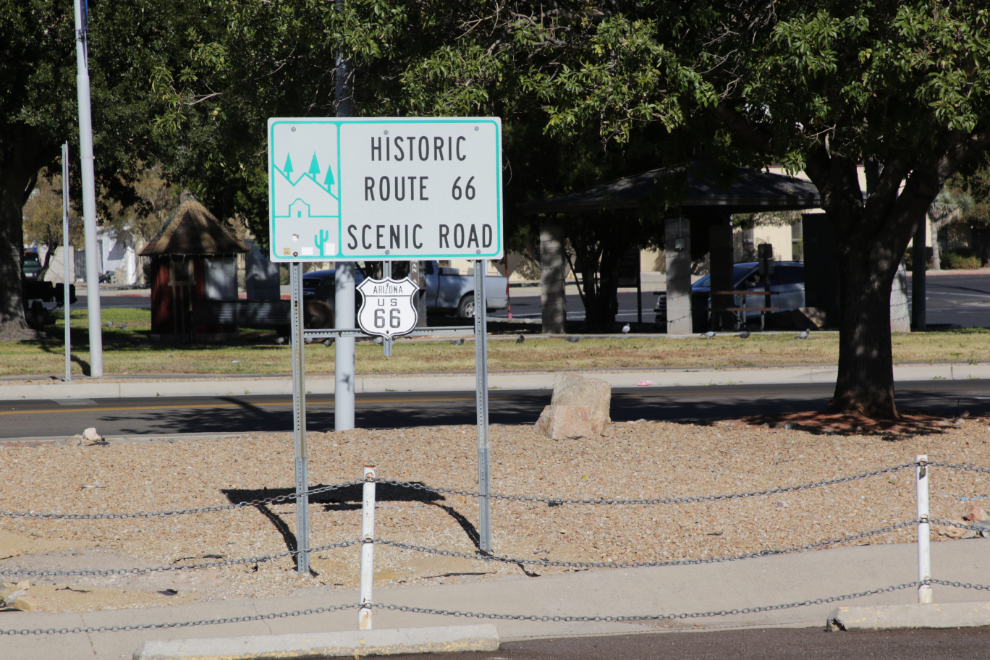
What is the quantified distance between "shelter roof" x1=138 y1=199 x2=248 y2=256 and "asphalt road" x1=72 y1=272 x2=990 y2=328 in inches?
435

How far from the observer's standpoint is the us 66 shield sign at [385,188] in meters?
6.66

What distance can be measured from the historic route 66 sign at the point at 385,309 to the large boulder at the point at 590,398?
4.13 metres

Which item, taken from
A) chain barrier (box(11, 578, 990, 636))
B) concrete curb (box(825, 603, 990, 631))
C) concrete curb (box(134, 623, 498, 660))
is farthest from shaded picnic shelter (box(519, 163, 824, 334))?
concrete curb (box(134, 623, 498, 660))

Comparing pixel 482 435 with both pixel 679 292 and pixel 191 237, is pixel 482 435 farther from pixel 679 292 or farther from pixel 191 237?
pixel 191 237

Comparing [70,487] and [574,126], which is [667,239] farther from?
[70,487]

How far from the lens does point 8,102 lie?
20594 millimetres

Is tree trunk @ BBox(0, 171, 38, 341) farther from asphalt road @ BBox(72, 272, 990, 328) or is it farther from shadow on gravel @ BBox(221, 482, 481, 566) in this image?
shadow on gravel @ BBox(221, 482, 481, 566)

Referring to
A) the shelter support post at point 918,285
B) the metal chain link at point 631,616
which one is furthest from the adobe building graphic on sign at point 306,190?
the shelter support post at point 918,285

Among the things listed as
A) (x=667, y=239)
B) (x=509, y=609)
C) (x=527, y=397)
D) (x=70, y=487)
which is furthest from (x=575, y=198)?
(x=509, y=609)

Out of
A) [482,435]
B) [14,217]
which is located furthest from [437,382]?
[14,217]

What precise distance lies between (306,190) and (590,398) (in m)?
4.84

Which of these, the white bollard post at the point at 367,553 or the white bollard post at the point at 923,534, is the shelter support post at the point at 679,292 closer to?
the white bollard post at the point at 923,534

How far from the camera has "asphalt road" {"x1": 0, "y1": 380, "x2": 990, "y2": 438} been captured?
1253 centimetres

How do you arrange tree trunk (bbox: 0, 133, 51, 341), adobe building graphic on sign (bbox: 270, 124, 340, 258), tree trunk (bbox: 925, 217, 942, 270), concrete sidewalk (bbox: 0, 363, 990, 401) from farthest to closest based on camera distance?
tree trunk (bbox: 925, 217, 942, 270)
tree trunk (bbox: 0, 133, 51, 341)
concrete sidewalk (bbox: 0, 363, 990, 401)
adobe building graphic on sign (bbox: 270, 124, 340, 258)
